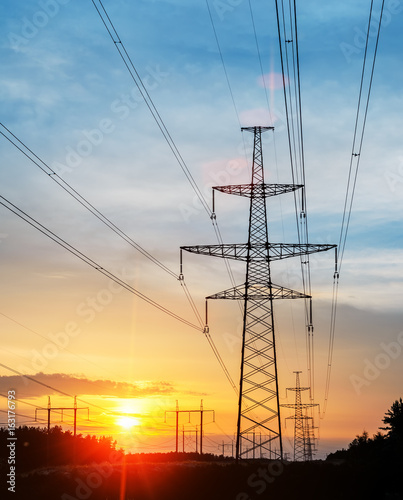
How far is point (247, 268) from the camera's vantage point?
50.8 metres

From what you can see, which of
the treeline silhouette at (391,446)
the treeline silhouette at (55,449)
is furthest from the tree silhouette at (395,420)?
the treeline silhouette at (55,449)

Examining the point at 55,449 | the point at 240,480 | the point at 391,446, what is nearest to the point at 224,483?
the point at 240,480

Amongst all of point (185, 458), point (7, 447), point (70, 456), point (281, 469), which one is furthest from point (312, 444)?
point (281, 469)

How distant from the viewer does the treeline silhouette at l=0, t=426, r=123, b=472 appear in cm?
9525

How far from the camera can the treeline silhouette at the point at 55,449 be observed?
95250 mm

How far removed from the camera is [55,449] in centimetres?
10019

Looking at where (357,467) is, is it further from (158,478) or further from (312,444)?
(312,444)

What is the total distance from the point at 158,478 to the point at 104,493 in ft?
18.0

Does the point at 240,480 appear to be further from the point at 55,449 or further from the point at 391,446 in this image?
the point at 55,449

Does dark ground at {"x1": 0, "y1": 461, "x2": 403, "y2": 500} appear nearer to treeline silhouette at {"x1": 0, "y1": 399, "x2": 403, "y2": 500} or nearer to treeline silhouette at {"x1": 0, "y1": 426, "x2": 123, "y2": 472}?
treeline silhouette at {"x1": 0, "y1": 399, "x2": 403, "y2": 500}

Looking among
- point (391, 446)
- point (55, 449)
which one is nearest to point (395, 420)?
point (391, 446)

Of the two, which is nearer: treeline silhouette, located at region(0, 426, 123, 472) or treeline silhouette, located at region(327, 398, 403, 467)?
treeline silhouette, located at region(327, 398, 403, 467)

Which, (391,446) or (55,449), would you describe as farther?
(55,449)

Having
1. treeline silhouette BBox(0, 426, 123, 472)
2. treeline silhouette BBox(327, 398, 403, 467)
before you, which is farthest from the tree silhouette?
treeline silhouette BBox(0, 426, 123, 472)
